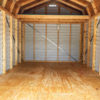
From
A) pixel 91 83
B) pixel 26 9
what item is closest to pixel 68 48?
pixel 26 9

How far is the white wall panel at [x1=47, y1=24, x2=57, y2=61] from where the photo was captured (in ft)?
32.1

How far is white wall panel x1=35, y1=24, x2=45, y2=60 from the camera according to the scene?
9.80m

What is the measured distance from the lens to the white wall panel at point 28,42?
9812 millimetres

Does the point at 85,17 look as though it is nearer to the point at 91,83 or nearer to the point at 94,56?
the point at 94,56

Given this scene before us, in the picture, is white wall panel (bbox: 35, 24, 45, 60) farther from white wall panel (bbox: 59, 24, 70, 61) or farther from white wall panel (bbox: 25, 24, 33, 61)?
white wall panel (bbox: 59, 24, 70, 61)

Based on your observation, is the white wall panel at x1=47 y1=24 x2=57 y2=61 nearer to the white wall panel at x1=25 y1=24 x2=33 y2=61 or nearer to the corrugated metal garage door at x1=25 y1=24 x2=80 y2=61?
the corrugated metal garage door at x1=25 y1=24 x2=80 y2=61

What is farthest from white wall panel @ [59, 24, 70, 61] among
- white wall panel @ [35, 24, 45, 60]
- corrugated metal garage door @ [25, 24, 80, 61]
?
white wall panel @ [35, 24, 45, 60]

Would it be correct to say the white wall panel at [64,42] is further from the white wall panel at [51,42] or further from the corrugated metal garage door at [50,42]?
the white wall panel at [51,42]

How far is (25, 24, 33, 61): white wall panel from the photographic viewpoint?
9812mm

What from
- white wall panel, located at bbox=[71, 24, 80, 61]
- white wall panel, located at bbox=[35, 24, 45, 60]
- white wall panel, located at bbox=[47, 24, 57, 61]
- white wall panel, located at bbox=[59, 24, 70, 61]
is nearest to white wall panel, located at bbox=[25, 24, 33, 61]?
white wall panel, located at bbox=[35, 24, 45, 60]

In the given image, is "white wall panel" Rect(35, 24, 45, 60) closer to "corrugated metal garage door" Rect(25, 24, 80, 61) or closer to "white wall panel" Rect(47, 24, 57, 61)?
"corrugated metal garage door" Rect(25, 24, 80, 61)

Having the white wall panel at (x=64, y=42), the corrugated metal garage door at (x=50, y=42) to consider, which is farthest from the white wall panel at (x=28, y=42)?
the white wall panel at (x=64, y=42)

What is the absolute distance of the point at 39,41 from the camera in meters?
9.88

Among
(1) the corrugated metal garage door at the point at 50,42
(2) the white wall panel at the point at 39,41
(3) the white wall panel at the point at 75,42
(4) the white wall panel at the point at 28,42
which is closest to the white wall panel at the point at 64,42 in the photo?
(1) the corrugated metal garage door at the point at 50,42
